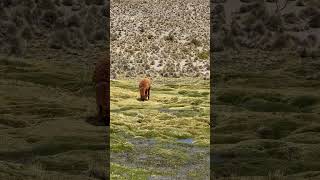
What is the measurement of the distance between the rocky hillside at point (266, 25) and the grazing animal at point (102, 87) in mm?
99325

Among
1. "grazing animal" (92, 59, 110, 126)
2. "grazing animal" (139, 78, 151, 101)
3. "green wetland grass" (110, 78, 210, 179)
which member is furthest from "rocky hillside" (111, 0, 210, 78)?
"grazing animal" (92, 59, 110, 126)

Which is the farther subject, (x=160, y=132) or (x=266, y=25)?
(x=266, y=25)

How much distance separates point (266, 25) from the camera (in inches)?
7293

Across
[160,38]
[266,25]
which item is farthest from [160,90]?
[266,25]

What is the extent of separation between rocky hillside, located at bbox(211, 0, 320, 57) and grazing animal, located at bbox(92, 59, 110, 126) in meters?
99.3

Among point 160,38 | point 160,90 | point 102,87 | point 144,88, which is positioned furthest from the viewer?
point 160,38

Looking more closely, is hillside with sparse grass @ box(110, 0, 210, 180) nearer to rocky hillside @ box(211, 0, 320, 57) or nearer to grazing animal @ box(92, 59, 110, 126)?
grazing animal @ box(92, 59, 110, 126)

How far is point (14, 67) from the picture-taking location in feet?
414

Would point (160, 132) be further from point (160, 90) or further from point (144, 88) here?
point (160, 90)

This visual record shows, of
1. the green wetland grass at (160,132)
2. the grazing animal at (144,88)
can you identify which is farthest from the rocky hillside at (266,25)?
the grazing animal at (144,88)

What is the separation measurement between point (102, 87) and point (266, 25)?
128 m

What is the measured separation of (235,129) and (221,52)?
95115 mm

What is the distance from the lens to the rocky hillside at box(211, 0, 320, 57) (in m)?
173

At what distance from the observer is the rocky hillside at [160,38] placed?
14950 centimetres
